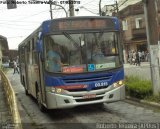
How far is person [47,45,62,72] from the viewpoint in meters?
12.6

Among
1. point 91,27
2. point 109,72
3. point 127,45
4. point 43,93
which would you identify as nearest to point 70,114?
point 43,93

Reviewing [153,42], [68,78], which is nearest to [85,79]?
[68,78]

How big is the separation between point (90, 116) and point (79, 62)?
1714mm

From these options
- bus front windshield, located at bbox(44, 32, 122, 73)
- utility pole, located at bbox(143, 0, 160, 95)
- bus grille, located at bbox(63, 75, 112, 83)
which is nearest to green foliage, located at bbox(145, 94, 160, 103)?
utility pole, located at bbox(143, 0, 160, 95)

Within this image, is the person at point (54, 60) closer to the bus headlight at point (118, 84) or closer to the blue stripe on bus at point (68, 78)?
the blue stripe on bus at point (68, 78)

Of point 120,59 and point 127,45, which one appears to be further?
point 127,45

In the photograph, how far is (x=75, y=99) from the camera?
41.4 feet

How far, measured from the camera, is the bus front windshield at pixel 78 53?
41.4 feet

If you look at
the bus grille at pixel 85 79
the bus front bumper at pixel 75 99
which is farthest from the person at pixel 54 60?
the bus front bumper at pixel 75 99

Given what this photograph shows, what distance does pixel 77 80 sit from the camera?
41.4 ft

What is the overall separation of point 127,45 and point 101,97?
49265 mm

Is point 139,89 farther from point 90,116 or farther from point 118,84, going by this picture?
point 90,116

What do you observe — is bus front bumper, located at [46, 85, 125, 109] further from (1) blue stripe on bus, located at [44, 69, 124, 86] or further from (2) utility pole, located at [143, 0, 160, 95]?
(2) utility pole, located at [143, 0, 160, 95]

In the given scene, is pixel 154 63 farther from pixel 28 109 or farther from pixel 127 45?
pixel 127 45
